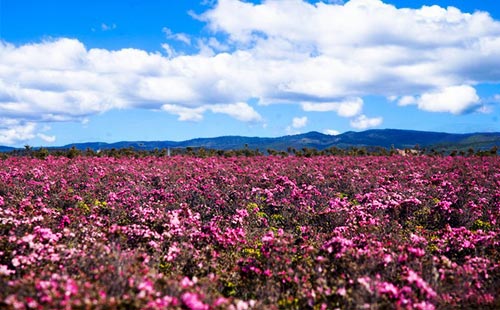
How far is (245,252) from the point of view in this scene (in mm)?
9453

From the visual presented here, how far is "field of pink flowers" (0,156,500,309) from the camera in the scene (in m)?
5.59

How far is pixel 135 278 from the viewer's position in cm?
563

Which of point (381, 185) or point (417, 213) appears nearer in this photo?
point (417, 213)

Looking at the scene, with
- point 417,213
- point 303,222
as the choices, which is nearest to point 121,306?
point 303,222

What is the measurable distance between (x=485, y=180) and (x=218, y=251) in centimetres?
1443

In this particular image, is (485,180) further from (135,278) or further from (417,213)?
(135,278)

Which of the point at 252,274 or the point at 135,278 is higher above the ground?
the point at 135,278

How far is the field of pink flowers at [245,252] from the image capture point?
559cm

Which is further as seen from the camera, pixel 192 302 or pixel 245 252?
pixel 245 252

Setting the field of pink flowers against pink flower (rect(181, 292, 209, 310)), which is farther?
the field of pink flowers

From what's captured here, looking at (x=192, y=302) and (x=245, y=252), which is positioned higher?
(x=192, y=302)

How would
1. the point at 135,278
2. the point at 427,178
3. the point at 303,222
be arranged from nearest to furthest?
the point at 135,278, the point at 303,222, the point at 427,178

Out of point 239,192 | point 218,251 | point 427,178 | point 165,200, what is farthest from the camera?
point 427,178

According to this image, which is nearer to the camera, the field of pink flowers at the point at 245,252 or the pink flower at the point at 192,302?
the pink flower at the point at 192,302
